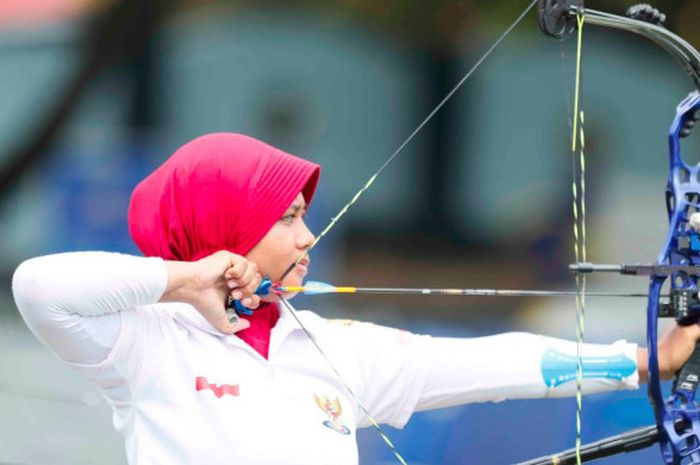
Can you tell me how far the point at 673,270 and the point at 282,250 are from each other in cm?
59

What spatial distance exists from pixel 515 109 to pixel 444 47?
0.74 feet

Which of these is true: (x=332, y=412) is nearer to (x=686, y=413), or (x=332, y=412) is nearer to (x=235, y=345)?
(x=235, y=345)

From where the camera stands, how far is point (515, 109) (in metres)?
3.18

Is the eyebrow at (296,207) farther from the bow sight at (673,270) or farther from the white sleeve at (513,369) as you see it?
the bow sight at (673,270)

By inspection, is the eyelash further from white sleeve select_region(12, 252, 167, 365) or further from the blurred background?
the blurred background

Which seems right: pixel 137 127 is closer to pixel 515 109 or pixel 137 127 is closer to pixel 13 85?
pixel 13 85

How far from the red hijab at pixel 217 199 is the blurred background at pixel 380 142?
1.21m

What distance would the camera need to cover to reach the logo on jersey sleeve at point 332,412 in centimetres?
192

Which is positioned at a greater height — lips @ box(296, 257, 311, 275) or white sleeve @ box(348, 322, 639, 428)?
lips @ box(296, 257, 311, 275)

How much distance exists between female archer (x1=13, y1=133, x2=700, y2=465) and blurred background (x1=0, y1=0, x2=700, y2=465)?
1068mm

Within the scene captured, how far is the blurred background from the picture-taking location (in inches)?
124

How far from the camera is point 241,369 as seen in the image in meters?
1.90

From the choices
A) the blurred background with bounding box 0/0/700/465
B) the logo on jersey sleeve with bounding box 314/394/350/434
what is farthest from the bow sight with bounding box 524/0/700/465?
the blurred background with bounding box 0/0/700/465

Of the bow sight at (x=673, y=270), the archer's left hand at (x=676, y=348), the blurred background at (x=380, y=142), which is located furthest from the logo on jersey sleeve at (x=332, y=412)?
the blurred background at (x=380, y=142)
